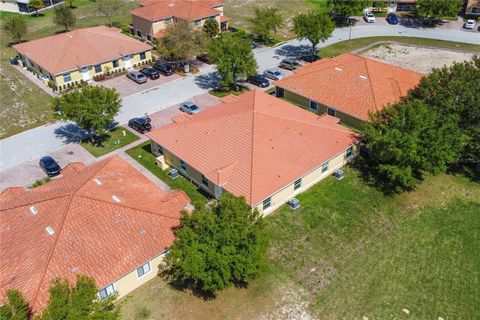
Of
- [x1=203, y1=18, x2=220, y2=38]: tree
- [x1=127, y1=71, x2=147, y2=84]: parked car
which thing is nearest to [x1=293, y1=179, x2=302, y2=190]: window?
[x1=127, y1=71, x2=147, y2=84]: parked car

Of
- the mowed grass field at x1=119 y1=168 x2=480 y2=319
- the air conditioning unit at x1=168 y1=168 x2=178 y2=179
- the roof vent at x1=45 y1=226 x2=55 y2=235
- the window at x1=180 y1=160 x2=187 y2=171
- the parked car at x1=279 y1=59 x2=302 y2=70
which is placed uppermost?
the parked car at x1=279 y1=59 x2=302 y2=70

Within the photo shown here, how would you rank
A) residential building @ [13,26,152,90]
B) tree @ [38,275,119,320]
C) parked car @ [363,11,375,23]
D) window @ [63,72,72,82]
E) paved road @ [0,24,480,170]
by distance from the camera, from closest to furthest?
1. tree @ [38,275,119,320]
2. paved road @ [0,24,480,170]
3. window @ [63,72,72,82]
4. residential building @ [13,26,152,90]
5. parked car @ [363,11,375,23]

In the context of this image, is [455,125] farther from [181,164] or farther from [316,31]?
[316,31]

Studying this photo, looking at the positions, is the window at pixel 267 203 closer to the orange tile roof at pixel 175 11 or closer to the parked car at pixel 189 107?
the parked car at pixel 189 107

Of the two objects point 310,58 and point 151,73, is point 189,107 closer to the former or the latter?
point 151,73

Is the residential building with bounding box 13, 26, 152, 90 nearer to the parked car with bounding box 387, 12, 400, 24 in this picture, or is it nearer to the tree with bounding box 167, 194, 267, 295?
the tree with bounding box 167, 194, 267, 295

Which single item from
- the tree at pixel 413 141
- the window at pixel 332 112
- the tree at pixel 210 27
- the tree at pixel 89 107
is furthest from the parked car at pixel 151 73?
the tree at pixel 413 141
